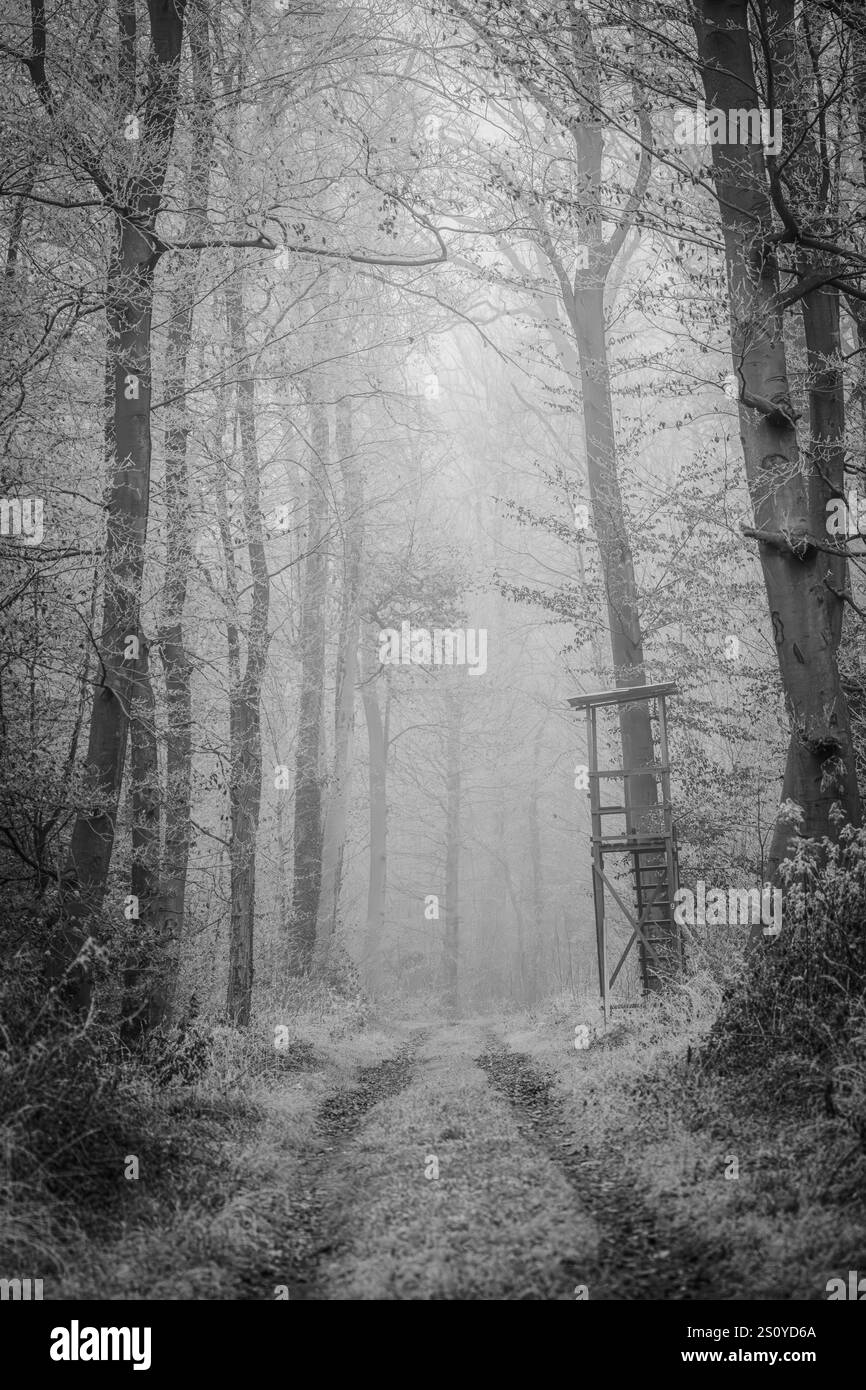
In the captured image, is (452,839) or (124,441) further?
(452,839)

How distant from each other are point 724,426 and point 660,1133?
14953mm

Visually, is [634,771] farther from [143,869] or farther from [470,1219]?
[470,1219]

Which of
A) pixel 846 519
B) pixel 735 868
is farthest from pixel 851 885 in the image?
pixel 735 868

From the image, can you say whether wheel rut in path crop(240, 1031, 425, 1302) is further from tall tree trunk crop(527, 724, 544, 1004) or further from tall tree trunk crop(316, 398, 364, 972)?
tall tree trunk crop(527, 724, 544, 1004)

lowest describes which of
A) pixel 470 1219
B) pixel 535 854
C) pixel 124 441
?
pixel 470 1219

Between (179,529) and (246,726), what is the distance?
8.51ft

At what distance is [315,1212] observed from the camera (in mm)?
5148

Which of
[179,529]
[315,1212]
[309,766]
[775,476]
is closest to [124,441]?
[179,529]

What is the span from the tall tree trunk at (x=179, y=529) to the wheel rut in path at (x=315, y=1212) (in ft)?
6.06

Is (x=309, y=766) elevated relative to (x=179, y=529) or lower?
lower

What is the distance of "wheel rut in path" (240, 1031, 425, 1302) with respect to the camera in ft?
13.9

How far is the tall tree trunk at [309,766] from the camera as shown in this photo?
51.2 feet

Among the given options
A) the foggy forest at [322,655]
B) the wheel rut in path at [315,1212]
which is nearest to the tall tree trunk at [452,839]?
the foggy forest at [322,655]

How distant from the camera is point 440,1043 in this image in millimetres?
13602
